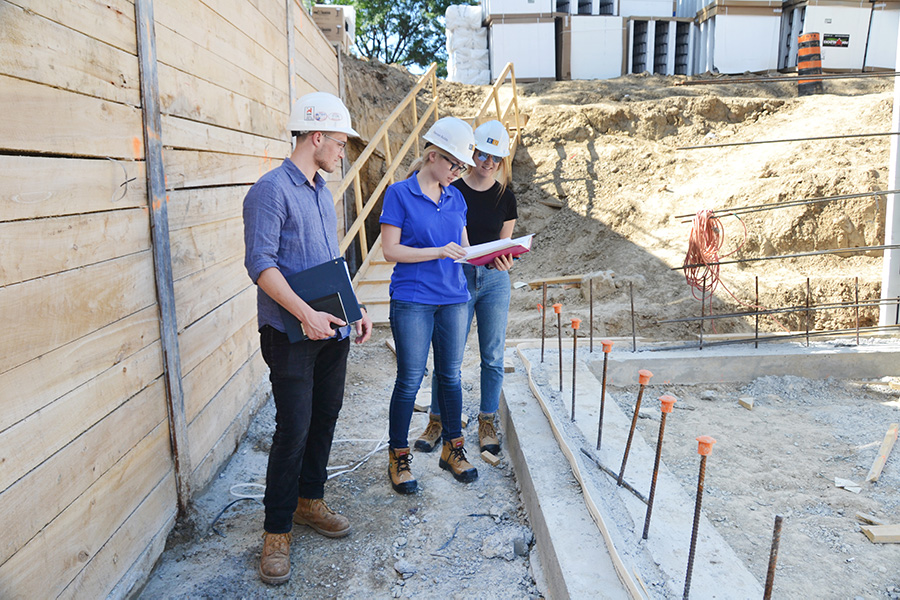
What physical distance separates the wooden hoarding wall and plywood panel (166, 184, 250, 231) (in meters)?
0.01

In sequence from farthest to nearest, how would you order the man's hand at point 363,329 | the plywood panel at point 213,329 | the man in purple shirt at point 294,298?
the plywood panel at point 213,329
the man's hand at point 363,329
the man in purple shirt at point 294,298

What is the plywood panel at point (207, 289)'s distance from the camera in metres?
2.90

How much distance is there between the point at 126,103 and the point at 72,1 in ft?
1.42

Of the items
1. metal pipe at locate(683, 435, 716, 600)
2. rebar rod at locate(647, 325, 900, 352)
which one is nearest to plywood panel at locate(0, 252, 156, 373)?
metal pipe at locate(683, 435, 716, 600)

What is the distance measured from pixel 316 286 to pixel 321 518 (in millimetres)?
1173

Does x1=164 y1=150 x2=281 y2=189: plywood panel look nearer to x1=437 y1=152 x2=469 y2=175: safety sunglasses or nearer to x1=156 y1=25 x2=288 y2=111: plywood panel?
x1=156 y1=25 x2=288 y2=111: plywood panel

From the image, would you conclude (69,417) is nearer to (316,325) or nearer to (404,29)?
(316,325)

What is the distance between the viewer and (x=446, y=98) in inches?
477

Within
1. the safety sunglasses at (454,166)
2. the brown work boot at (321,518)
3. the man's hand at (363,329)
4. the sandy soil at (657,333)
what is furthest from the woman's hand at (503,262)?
the brown work boot at (321,518)

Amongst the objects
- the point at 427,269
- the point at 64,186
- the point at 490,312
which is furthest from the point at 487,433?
the point at 64,186

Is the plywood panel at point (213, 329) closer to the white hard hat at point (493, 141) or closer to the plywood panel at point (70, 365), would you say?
the plywood panel at point (70, 365)

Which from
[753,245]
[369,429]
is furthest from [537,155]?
[369,429]

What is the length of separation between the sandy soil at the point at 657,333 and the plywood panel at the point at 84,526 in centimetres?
43

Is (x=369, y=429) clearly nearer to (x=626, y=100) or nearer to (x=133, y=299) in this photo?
(x=133, y=299)
